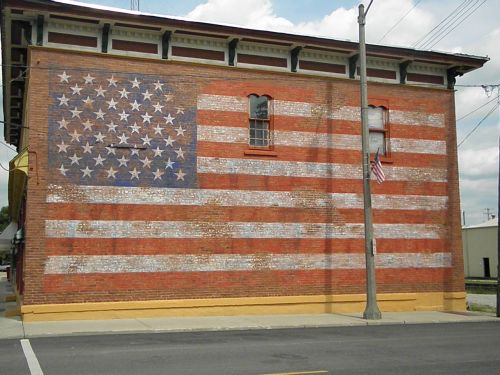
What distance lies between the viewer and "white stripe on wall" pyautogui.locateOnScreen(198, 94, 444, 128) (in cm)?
1938

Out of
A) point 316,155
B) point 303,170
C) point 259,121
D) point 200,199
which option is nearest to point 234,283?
point 200,199

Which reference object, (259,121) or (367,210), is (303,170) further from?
(367,210)

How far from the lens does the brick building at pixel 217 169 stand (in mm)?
17438

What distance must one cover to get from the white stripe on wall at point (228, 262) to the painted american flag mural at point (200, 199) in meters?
0.03

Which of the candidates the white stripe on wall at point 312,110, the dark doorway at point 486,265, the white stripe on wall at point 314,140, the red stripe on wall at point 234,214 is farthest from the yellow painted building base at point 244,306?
the dark doorway at point 486,265

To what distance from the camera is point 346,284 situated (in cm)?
2031

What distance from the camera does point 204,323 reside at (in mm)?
16641

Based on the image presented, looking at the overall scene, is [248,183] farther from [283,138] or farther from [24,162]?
[24,162]

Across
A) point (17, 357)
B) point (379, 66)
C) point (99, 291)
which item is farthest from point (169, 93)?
point (17, 357)

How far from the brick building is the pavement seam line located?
4.11 metres

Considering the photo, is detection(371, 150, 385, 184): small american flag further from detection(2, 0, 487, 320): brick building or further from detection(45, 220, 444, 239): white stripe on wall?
detection(45, 220, 444, 239): white stripe on wall

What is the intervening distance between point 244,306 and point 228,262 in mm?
1506

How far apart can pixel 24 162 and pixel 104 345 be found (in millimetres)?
7283

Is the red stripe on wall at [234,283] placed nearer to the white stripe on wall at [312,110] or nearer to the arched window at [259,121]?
the arched window at [259,121]
